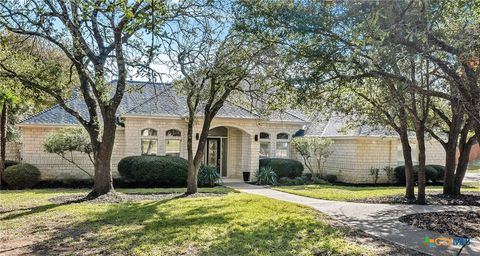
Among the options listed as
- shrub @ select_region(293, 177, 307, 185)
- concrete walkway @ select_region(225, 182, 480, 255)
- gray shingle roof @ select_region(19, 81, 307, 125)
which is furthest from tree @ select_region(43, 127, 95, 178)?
shrub @ select_region(293, 177, 307, 185)

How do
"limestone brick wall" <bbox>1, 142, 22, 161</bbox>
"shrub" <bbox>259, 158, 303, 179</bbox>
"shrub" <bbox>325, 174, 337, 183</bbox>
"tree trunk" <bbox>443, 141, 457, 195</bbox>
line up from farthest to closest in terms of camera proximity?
1. "shrub" <bbox>325, 174, 337, 183</bbox>
2. "shrub" <bbox>259, 158, 303, 179</bbox>
3. "limestone brick wall" <bbox>1, 142, 22, 161</bbox>
4. "tree trunk" <bbox>443, 141, 457, 195</bbox>

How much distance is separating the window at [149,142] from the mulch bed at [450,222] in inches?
534

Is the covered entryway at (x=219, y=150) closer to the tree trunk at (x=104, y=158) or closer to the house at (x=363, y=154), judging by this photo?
the house at (x=363, y=154)

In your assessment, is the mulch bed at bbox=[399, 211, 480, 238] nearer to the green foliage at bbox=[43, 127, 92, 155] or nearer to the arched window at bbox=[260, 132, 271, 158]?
the arched window at bbox=[260, 132, 271, 158]

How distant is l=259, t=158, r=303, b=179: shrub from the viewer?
72.4ft

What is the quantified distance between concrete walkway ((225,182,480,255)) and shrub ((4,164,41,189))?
10.4m

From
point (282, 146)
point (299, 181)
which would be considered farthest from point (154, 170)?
point (282, 146)

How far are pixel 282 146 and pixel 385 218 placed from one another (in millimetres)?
13712

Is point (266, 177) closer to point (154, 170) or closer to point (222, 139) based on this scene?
point (222, 139)

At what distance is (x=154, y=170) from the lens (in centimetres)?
1847

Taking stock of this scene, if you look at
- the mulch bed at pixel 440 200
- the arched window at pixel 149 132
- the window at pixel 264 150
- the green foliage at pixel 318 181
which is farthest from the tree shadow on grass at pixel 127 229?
the window at pixel 264 150

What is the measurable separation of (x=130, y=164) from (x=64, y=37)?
7970 mm

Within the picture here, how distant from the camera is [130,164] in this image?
1883cm

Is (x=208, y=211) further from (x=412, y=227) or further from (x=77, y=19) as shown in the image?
(x=77, y=19)
